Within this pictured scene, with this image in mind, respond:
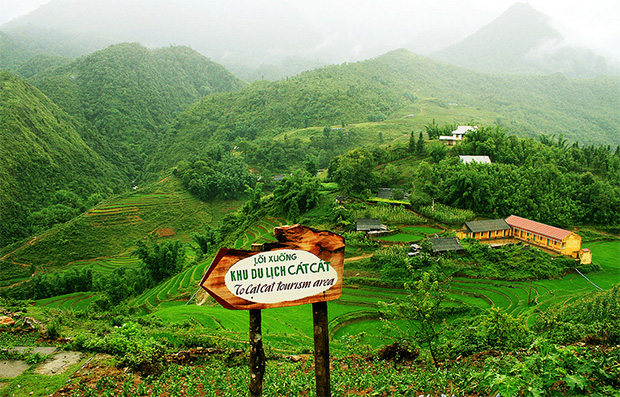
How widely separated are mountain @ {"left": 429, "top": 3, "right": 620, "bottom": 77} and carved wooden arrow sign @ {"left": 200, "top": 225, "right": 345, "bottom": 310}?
198m

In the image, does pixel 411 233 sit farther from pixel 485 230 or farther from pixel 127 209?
pixel 127 209

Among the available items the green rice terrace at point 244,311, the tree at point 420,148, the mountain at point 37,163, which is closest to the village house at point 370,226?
the green rice terrace at point 244,311

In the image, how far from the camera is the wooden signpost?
4.90 m

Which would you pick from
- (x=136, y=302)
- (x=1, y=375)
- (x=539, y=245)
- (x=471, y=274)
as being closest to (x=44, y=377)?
(x=1, y=375)

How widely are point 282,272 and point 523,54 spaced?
217438 millimetres

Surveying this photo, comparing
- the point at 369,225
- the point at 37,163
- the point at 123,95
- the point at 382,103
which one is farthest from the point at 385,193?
the point at 123,95

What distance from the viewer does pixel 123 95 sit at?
9788 centimetres

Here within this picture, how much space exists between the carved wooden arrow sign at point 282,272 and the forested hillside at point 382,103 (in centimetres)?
7568

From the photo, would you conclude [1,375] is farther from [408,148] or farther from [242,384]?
[408,148]

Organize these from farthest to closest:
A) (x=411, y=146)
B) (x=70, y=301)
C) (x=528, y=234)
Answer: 1. (x=411, y=146)
2. (x=70, y=301)
3. (x=528, y=234)

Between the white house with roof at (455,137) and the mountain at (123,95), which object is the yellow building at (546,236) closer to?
the white house with roof at (455,137)

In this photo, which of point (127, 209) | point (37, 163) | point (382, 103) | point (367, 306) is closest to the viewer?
point (367, 306)

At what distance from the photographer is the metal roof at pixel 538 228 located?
85.4 feet

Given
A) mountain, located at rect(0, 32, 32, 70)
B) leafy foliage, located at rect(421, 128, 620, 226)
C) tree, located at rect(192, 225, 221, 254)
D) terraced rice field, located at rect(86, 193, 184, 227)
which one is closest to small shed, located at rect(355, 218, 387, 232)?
leafy foliage, located at rect(421, 128, 620, 226)
